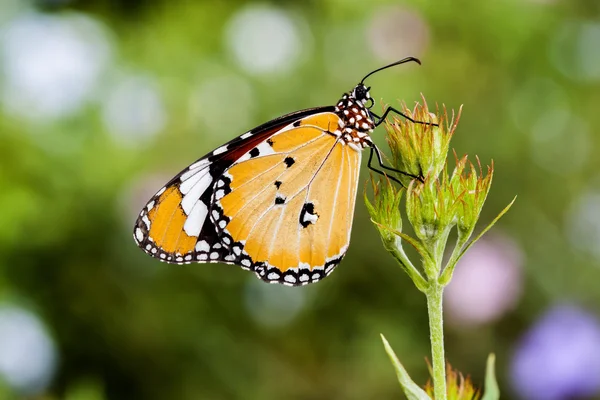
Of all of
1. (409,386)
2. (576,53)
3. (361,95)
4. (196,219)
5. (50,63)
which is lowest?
(409,386)

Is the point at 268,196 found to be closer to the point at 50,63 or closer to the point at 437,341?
the point at 437,341

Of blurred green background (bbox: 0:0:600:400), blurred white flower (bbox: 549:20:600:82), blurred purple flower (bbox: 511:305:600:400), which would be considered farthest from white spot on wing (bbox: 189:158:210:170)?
blurred white flower (bbox: 549:20:600:82)

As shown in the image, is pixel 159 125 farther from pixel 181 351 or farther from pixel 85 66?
pixel 181 351

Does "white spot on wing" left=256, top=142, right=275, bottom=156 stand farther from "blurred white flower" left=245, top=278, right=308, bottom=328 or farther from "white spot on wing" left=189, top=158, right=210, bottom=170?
"blurred white flower" left=245, top=278, right=308, bottom=328

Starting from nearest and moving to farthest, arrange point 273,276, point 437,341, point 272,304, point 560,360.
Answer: point 437,341 < point 273,276 < point 560,360 < point 272,304

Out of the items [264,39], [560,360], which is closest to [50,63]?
[264,39]

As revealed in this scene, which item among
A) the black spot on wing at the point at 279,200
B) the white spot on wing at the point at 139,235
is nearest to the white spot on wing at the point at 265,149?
the black spot on wing at the point at 279,200
